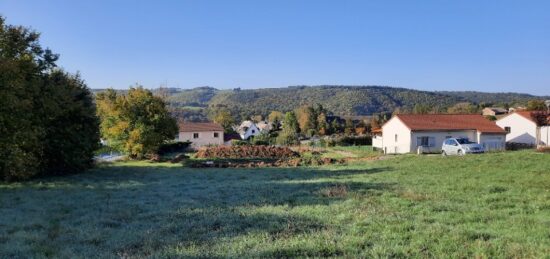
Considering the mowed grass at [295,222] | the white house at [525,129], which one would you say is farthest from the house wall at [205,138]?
the mowed grass at [295,222]

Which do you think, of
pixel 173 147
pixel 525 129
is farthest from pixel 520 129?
pixel 173 147

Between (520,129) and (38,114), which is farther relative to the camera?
(520,129)

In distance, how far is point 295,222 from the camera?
29.6 feet

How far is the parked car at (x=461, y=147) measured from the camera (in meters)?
35.5

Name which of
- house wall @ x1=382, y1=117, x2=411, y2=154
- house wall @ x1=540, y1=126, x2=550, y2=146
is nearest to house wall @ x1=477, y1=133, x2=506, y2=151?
house wall @ x1=540, y1=126, x2=550, y2=146

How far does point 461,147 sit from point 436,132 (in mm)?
13989

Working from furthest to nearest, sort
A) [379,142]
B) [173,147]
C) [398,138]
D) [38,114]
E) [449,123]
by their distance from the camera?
[173,147], [379,142], [398,138], [449,123], [38,114]

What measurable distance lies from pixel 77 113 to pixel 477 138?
4084 cm

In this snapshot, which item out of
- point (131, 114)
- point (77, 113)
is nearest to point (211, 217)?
point (77, 113)

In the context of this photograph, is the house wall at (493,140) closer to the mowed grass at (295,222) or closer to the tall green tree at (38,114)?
the mowed grass at (295,222)

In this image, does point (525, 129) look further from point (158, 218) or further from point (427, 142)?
point (158, 218)

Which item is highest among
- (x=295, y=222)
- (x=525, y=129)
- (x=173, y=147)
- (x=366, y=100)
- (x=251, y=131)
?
(x=366, y=100)

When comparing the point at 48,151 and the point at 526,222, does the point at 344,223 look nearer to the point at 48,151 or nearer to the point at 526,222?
the point at 526,222

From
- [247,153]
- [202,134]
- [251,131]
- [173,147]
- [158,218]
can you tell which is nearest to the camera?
[158,218]
